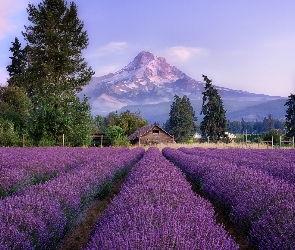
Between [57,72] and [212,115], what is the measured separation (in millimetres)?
36263

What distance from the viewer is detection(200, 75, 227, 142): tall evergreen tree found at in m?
62.9

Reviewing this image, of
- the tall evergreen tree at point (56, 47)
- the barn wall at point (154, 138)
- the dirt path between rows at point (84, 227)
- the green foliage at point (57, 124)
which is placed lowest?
the dirt path between rows at point (84, 227)

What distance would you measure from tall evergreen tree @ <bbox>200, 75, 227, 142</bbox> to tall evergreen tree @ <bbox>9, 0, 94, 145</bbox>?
33.3 meters

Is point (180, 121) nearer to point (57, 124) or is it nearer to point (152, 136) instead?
point (152, 136)

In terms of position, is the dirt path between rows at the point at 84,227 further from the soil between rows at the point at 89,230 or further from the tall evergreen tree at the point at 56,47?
the tall evergreen tree at the point at 56,47

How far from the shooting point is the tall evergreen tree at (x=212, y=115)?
62.9 metres

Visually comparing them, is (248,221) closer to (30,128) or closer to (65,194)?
(65,194)

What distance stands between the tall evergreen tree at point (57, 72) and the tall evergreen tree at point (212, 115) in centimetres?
3330

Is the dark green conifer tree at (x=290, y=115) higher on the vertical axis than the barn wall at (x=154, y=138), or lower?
higher

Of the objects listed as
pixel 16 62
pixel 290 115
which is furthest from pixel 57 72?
pixel 290 115

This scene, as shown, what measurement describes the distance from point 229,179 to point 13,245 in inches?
175

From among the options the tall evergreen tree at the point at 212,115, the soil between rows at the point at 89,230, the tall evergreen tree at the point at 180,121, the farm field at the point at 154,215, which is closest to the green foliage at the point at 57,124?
the soil between rows at the point at 89,230

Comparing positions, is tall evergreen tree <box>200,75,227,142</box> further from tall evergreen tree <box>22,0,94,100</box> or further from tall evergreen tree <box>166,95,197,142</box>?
tall evergreen tree <box>22,0,94,100</box>

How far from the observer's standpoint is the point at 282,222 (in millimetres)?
3592
